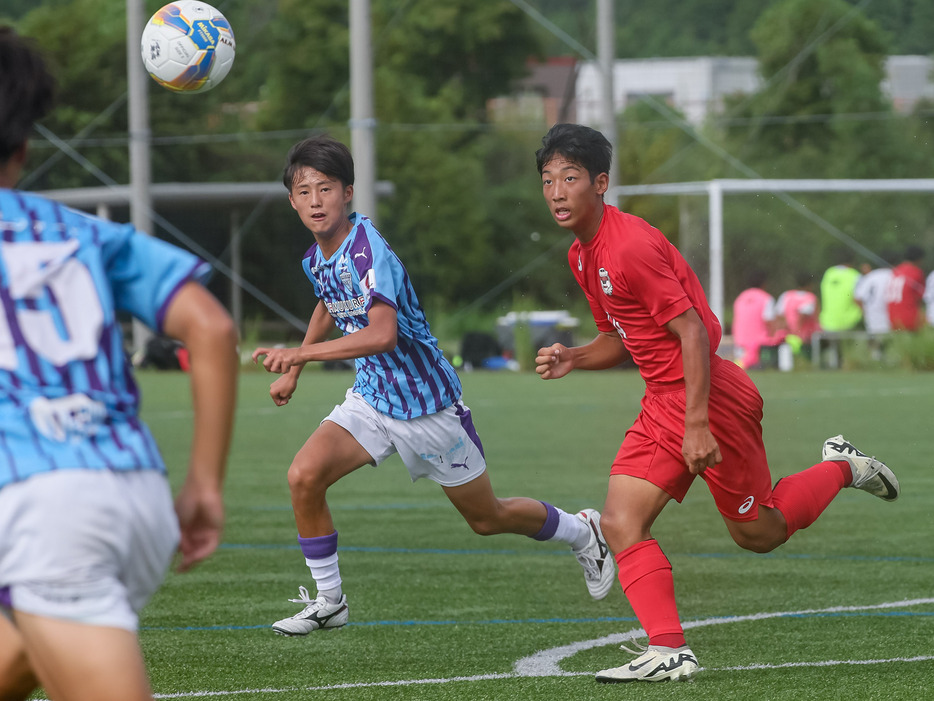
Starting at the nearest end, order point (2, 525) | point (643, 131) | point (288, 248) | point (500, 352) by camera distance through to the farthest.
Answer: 1. point (2, 525)
2. point (500, 352)
3. point (288, 248)
4. point (643, 131)

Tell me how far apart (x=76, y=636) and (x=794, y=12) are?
35853 mm

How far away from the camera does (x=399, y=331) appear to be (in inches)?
208

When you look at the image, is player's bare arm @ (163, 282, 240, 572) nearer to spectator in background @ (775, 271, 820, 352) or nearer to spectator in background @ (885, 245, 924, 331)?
spectator in background @ (775, 271, 820, 352)

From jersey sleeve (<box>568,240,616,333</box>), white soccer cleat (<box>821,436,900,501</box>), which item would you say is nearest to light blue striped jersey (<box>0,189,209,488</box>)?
jersey sleeve (<box>568,240,616,333</box>)

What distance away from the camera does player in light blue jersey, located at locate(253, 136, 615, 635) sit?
515 cm

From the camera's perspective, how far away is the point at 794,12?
35938mm

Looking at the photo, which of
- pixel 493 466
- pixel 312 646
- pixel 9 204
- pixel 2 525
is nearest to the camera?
pixel 2 525

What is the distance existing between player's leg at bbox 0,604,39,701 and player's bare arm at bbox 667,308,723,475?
2.45m

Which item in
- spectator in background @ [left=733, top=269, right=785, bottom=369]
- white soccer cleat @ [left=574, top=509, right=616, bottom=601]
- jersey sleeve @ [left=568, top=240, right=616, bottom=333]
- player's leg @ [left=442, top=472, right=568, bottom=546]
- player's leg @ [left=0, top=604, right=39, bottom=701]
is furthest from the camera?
spectator in background @ [left=733, top=269, right=785, bottom=369]

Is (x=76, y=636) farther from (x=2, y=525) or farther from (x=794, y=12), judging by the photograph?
(x=794, y=12)

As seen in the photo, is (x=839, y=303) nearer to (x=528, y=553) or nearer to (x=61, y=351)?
(x=528, y=553)

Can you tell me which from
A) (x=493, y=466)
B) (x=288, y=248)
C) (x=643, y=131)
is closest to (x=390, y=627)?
(x=493, y=466)

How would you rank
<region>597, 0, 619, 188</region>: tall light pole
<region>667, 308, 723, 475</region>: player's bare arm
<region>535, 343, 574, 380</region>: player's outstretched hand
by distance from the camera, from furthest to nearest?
<region>597, 0, 619, 188</region>: tall light pole, <region>535, 343, 574, 380</region>: player's outstretched hand, <region>667, 308, 723, 475</region>: player's bare arm

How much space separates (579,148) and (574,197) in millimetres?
160
